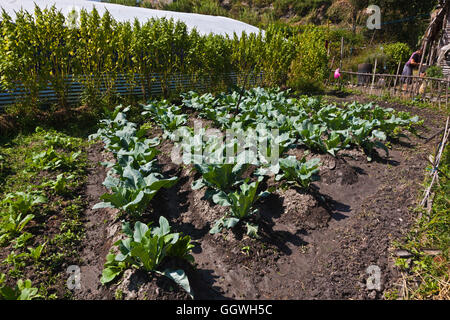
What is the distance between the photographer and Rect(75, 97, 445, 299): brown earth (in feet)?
6.59

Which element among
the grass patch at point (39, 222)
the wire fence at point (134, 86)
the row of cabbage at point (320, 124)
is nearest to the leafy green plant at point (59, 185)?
the grass patch at point (39, 222)

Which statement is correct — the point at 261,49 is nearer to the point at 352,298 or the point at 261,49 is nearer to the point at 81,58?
the point at 81,58

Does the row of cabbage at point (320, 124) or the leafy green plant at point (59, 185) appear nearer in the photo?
the leafy green plant at point (59, 185)

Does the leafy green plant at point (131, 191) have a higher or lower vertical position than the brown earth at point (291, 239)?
higher

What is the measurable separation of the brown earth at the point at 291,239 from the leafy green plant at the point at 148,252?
0.10m

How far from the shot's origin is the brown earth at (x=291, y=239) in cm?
201

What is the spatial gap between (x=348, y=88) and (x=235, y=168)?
9359mm

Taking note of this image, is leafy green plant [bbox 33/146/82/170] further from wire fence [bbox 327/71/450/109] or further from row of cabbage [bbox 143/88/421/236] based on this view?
wire fence [bbox 327/71/450/109]

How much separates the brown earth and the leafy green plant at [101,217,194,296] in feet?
0.32

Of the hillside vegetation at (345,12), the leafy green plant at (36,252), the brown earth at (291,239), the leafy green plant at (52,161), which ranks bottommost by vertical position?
the brown earth at (291,239)

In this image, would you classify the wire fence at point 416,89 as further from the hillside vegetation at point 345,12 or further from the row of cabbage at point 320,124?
the hillside vegetation at point 345,12

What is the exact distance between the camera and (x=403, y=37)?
19.7 meters

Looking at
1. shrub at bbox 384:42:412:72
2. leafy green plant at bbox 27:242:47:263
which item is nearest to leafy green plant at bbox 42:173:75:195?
leafy green plant at bbox 27:242:47:263

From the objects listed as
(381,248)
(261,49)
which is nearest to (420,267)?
(381,248)
